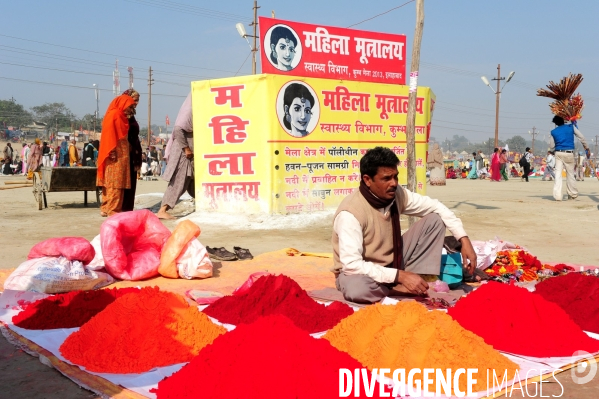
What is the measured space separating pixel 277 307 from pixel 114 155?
17.6 ft

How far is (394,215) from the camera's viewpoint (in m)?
4.44

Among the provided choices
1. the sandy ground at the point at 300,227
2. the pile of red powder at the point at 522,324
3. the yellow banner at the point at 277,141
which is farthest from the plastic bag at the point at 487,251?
the yellow banner at the point at 277,141

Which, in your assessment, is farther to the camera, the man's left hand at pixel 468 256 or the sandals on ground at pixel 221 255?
the sandals on ground at pixel 221 255

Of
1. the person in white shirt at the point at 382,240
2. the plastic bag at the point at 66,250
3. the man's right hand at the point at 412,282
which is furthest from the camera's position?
the plastic bag at the point at 66,250

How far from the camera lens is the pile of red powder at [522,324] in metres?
3.22

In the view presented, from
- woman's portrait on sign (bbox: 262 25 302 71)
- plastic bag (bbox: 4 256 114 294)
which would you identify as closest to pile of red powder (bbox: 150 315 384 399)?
plastic bag (bbox: 4 256 114 294)

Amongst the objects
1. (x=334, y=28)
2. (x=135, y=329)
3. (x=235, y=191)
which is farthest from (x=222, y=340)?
(x=334, y=28)

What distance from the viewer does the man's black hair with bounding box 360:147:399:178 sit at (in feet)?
13.8

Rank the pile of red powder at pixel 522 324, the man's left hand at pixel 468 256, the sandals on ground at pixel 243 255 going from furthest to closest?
the sandals on ground at pixel 243 255 < the man's left hand at pixel 468 256 < the pile of red powder at pixel 522 324

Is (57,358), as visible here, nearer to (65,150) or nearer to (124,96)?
(124,96)

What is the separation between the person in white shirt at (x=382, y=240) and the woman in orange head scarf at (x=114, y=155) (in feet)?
16.1

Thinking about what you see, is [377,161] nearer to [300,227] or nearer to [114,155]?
[300,227]

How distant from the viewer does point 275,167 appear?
9656mm

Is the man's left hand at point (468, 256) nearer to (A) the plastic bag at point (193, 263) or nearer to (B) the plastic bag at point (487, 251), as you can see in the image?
(B) the plastic bag at point (487, 251)
